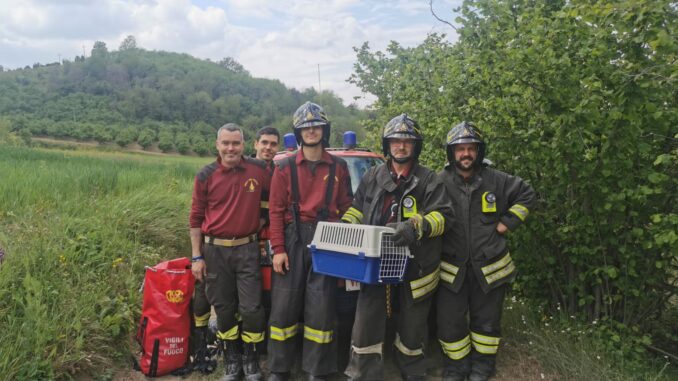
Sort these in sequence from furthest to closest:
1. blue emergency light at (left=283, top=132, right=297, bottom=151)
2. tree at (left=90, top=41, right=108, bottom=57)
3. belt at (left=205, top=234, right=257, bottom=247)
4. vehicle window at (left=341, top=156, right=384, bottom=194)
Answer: tree at (left=90, top=41, right=108, bottom=57) < blue emergency light at (left=283, top=132, right=297, bottom=151) < vehicle window at (left=341, top=156, right=384, bottom=194) < belt at (left=205, top=234, right=257, bottom=247)

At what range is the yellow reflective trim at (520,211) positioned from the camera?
3.55 meters

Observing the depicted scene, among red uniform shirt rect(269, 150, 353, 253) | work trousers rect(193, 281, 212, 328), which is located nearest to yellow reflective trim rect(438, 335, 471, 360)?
red uniform shirt rect(269, 150, 353, 253)

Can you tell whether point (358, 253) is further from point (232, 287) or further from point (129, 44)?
point (129, 44)

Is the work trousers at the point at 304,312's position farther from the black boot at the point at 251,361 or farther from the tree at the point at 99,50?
the tree at the point at 99,50

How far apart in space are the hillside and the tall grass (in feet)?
118

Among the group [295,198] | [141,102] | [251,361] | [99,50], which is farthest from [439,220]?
[99,50]

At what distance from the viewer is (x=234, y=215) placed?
382cm

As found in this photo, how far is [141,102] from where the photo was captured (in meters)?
82.3

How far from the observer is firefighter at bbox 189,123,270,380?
377 centimetres

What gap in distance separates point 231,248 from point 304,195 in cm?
76

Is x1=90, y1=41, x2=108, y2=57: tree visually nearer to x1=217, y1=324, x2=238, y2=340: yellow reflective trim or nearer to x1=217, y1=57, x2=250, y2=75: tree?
x1=217, y1=57, x2=250, y2=75: tree

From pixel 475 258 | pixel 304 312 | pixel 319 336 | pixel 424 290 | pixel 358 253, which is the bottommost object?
pixel 319 336

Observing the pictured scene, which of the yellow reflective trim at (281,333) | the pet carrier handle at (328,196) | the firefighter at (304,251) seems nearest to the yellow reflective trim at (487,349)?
the firefighter at (304,251)

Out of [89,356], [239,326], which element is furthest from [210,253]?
[89,356]
